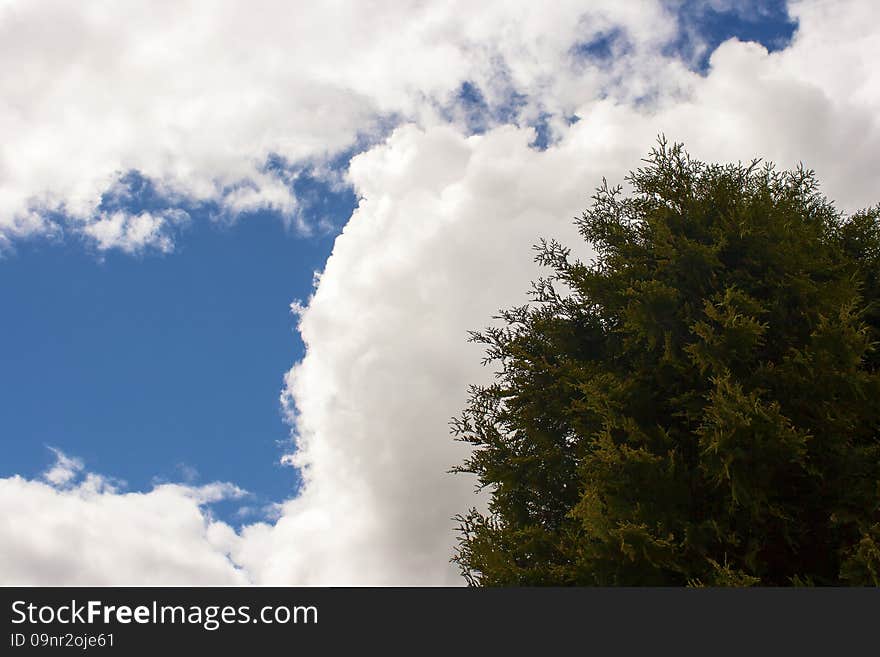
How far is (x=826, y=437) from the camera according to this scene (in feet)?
49.3

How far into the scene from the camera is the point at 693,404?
15484mm

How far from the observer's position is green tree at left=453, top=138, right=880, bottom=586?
1416 cm

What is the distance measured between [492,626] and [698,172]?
14363mm

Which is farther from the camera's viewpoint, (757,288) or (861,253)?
(861,253)

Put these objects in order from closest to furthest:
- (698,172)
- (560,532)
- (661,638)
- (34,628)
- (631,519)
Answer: (34,628) → (661,638) → (631,519) → (560,532) → (698,172)

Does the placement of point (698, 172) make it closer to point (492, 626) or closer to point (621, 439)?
point (621, 439)

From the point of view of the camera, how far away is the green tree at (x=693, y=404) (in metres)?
14.2

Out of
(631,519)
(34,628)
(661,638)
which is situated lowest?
(661,638)

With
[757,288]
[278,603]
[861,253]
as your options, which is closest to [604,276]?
[757,288]

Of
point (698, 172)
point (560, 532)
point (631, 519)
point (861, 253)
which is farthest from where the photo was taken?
point (861, 253)

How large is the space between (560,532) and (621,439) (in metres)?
3.13

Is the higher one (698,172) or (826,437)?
(698,172)

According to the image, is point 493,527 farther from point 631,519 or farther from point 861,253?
point 861,253

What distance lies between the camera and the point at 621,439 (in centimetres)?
1630
